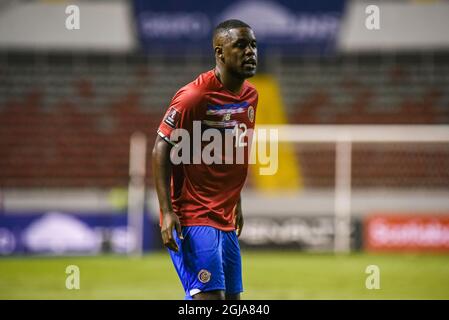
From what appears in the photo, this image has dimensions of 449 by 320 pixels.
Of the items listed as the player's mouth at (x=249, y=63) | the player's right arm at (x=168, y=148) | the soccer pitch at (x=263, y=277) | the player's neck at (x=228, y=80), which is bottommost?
the soccer pitch at (x=263, y=277)

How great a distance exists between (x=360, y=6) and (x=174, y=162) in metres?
15.3

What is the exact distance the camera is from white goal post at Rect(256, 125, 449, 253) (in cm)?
1453

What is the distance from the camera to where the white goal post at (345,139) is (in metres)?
14.5

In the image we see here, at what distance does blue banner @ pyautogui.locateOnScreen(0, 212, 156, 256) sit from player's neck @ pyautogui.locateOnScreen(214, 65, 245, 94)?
9.14 m

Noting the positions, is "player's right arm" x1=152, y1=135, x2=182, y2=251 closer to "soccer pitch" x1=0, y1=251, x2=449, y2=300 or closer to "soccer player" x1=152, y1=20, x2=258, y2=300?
"soccer player" x1=152, y1=20, x2=258, y2=300

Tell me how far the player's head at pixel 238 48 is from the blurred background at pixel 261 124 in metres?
5.14

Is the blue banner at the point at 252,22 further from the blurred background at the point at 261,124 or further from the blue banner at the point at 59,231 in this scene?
the blue banner at the point at 59,231

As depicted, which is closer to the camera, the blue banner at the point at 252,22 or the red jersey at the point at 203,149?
the red jersey at the point at 203,149

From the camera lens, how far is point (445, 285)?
9828 mm

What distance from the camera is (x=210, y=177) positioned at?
203 inches
